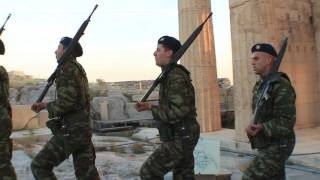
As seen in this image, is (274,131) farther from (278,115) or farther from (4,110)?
(4,110)

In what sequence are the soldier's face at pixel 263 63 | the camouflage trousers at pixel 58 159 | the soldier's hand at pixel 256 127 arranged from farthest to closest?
the camouflage trousers at pixel 58 159
the soldier's face at pixel 263 63
the soldier's hand at pixel 256 127

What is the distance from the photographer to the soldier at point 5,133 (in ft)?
16.4

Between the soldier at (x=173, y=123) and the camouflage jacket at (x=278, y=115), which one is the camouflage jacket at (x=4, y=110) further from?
the camouflage jacket at (x=278, y=115)

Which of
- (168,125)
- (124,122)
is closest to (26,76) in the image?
(124,122)

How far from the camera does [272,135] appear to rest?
3.58 metres

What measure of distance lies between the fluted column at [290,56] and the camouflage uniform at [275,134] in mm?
6178

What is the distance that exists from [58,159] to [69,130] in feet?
1.04

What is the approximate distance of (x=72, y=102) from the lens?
15.3ft

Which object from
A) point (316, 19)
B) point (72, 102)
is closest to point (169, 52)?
point (72, 102)

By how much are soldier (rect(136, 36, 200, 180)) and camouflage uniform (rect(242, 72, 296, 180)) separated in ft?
2.45

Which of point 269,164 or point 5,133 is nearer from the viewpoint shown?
point 269,164

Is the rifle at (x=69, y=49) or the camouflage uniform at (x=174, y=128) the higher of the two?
the rifle at (x=69, y=49)

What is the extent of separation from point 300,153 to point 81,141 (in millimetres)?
5379

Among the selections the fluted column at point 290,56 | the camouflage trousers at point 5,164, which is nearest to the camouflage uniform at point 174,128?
the camouflage trousers at point 5,164
